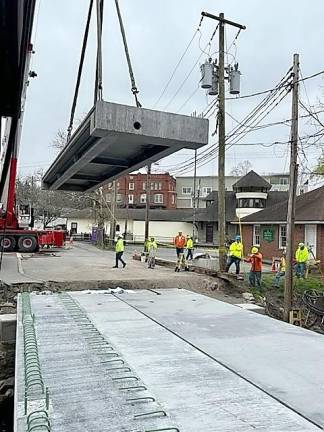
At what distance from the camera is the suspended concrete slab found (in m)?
4.66

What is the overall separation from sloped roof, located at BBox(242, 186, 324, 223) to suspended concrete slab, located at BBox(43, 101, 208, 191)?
21200 mm

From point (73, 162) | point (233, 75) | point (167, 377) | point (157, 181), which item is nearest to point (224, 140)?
point (233, 75)

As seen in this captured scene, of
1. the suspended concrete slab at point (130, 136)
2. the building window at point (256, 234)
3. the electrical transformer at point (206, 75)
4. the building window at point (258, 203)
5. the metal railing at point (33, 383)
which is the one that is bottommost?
the metal railing at point (33, 383)

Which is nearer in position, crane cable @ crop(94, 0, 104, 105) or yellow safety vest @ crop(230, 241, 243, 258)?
crane cable @ crop(94, 0, 104, 105)

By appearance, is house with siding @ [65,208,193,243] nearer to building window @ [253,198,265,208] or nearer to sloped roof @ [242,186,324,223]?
building window @ [253,198,265,208]

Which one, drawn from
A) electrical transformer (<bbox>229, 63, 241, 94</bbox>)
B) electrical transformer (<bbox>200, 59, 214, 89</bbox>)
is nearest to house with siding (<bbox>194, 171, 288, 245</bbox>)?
electrical transformer (<bbox>229, 63, 241, 94</bbox>)

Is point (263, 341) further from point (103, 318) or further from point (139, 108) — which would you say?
point (139, 108)

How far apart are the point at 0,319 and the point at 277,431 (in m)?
5.93

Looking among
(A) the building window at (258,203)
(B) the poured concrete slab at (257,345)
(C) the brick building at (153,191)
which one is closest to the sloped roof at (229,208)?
(A) the building window at (258,203)

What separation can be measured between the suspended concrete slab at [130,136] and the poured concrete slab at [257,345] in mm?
2225

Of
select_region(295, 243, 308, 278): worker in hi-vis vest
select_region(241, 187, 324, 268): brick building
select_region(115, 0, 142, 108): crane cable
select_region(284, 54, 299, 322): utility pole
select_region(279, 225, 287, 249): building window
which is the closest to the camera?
select_region(115, 0, 142, 108): crane cable

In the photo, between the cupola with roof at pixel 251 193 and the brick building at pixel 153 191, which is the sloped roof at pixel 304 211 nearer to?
the cupola with roof at pixel 251 193

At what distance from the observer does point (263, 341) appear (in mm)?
5477

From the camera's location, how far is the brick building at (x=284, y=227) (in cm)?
2700
